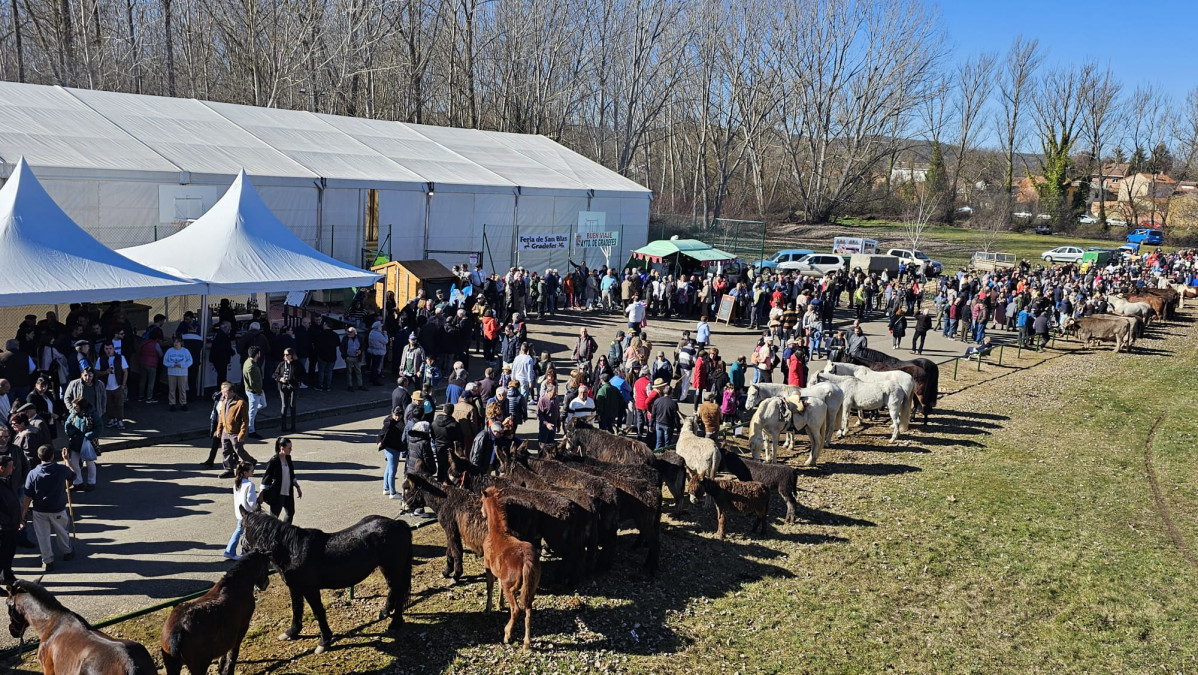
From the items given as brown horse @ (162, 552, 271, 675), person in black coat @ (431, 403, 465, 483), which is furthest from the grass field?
person in black coat @ (431, 403, 465, 483)

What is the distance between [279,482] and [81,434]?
3118mm

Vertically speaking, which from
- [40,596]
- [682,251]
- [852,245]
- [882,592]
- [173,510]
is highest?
[852,245]

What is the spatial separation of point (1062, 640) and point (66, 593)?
410 inches

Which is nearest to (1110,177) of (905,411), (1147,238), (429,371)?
(1147,238)

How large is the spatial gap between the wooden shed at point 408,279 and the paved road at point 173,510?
710 centimetres

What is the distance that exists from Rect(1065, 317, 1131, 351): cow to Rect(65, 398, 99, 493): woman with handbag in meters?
28.8

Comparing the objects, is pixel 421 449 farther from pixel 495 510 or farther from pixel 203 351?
pixel 203 351

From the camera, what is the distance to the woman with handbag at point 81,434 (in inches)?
442

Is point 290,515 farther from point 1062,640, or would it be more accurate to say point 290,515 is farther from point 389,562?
point 1062,640

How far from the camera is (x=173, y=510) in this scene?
1130cm

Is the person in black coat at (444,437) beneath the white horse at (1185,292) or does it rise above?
beneath

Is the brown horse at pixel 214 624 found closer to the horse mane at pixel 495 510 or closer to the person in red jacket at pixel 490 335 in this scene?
the horse mane at pixel 495 510

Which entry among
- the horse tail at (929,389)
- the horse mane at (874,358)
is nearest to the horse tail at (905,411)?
the horse tail at (929,389)

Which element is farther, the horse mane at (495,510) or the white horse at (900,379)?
the white horse at (900,379)
